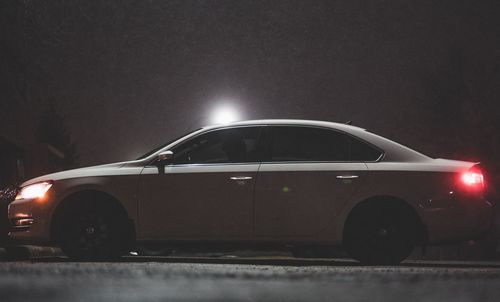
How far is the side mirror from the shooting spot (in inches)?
376

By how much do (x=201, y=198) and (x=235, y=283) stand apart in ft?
9.15

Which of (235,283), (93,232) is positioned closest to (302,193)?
(93,232)

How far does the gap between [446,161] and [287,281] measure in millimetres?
3251

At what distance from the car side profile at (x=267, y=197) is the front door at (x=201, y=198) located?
1cm

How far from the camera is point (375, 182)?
371 inches

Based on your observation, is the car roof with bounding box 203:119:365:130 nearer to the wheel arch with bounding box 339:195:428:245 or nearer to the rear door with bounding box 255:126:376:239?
the rear door with bounding box 255:126:376:239

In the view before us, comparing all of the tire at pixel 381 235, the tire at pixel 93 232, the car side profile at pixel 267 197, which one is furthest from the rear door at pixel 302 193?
the tire at pixel 93 232

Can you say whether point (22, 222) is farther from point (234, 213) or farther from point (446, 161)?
point (446, 161)

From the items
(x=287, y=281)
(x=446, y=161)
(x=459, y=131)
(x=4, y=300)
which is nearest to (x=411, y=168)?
(x=446, y=161)

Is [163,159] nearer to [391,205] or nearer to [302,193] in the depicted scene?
[302,193]

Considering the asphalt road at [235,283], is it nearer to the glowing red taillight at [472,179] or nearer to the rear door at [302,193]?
the rear door at [302,193]

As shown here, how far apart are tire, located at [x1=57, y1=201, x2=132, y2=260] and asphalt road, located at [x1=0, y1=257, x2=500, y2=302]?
1.00m

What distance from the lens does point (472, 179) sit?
9.44m

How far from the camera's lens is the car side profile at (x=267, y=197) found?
9.37 metres
